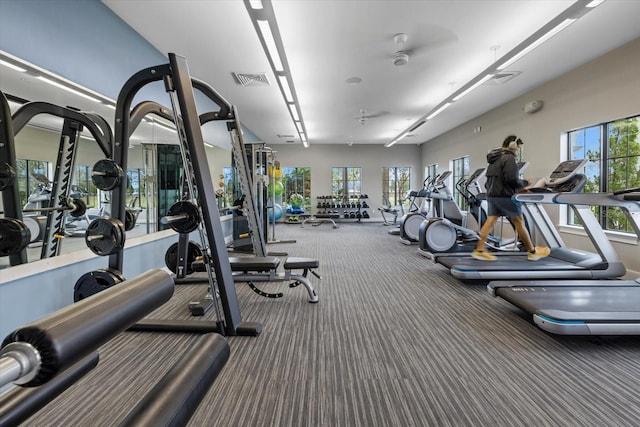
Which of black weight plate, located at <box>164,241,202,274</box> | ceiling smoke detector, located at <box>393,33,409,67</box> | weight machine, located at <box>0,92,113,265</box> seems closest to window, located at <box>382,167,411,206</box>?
ceiling smoke detector, located at <box>393,33,409,67</box>

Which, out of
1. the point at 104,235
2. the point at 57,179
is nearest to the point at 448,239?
the point at 104,235

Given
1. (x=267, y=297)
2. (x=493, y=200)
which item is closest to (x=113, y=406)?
(x=267, y=297)

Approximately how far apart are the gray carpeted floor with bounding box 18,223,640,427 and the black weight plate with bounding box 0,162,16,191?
1.30 m

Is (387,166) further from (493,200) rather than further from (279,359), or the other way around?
(279,359)

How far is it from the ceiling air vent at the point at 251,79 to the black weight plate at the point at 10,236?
4.21m

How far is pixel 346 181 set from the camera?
538 inches

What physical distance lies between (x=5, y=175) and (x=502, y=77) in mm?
6512

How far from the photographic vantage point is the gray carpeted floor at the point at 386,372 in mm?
1760

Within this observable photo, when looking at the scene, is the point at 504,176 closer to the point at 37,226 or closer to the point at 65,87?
the point at 65,87

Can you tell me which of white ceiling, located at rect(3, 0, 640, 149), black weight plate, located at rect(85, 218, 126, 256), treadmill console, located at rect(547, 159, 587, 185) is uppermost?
white ceiling, located at rect(3, 0, 640, 149)

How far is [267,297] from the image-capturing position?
144 inches

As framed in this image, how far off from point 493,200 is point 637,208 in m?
1.66

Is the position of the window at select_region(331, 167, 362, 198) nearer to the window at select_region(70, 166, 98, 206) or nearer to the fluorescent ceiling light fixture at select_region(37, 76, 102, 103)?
the fluorescent ceiling light fixture at select_region(37, 76, 102, 103)

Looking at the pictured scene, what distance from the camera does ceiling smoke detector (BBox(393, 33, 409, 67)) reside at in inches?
166
